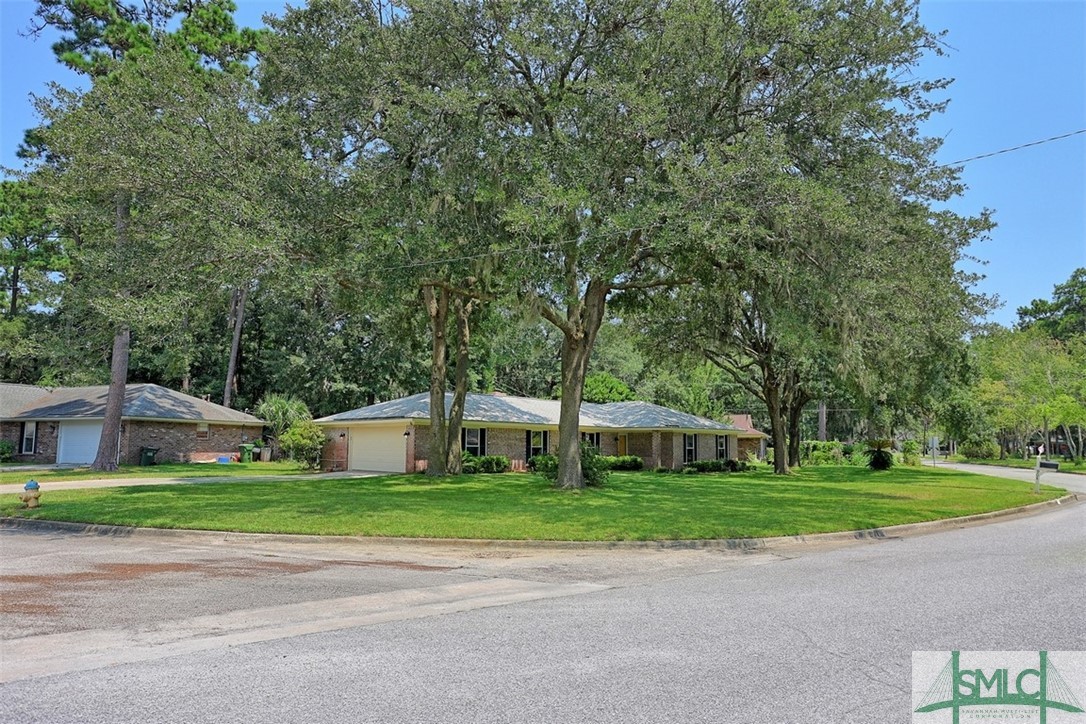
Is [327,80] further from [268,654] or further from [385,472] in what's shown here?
[385,472]

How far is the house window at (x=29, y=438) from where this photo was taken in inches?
1441

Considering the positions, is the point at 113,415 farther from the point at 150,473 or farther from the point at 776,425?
the point at 776,425

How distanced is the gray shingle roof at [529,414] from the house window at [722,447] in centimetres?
160

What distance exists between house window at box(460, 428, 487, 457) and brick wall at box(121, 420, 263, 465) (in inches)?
566

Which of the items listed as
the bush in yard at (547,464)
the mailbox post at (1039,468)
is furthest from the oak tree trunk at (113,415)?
the mailbox post at (1039,468)

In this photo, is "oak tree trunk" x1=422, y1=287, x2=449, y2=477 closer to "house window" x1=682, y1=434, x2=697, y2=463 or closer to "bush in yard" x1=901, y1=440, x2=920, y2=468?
"house window" x1=682, y1=434, x2=697, y2=463

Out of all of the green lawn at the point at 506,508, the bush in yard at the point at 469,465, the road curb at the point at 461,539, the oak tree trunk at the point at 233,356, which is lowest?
the road curb at the point at 461,539

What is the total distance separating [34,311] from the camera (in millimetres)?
45812

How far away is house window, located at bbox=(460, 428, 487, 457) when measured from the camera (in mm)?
33719

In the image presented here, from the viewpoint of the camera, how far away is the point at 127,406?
35.1 meters

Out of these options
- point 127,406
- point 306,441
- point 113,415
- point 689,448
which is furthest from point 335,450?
point 689,448

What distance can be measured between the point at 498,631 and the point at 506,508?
9.90m

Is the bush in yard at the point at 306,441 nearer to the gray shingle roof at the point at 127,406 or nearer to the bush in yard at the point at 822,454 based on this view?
the gray shingle roof at the point at 127,406

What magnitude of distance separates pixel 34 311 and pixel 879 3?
48.7 meters
